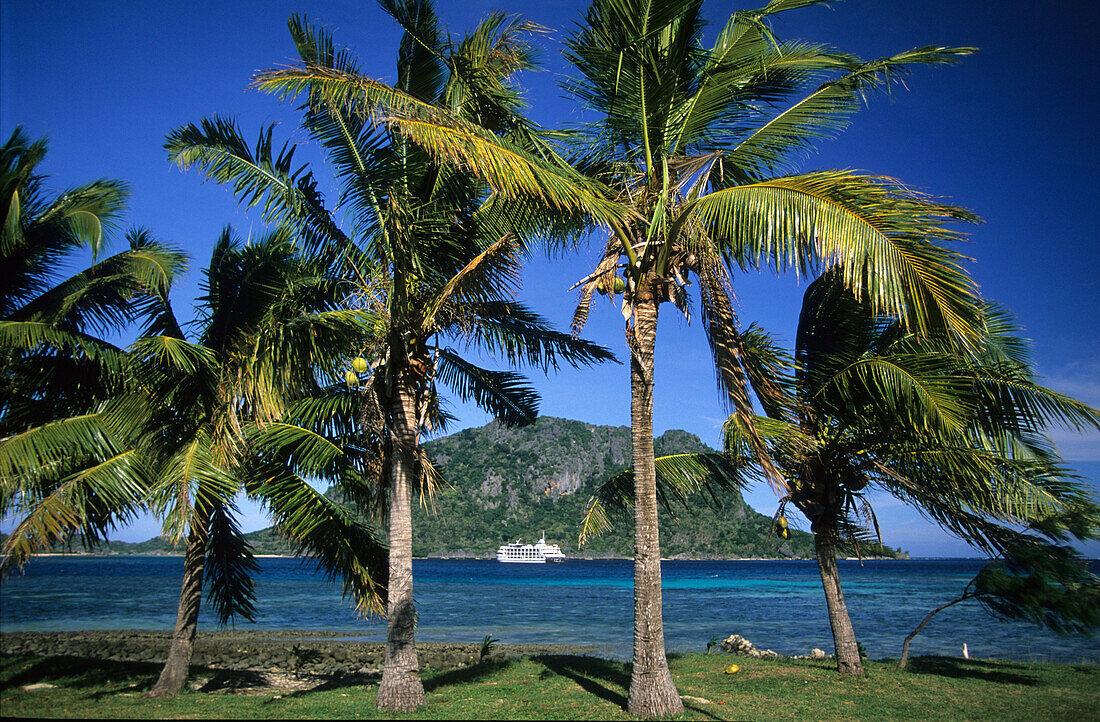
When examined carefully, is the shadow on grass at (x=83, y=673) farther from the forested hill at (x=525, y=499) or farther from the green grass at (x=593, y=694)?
the forested hill at (x=525, y=499)

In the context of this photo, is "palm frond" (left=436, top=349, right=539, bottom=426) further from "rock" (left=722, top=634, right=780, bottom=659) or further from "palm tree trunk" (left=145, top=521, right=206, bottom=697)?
"rock" (left=722, top=634, right=780, bottom=659)

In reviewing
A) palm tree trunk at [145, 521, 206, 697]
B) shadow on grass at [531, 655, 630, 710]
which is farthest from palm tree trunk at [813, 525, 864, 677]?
palm tree trunk at [145, 521, 206, 697]

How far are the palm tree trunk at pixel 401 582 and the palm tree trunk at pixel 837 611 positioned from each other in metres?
6.16

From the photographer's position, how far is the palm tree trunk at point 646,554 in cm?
623

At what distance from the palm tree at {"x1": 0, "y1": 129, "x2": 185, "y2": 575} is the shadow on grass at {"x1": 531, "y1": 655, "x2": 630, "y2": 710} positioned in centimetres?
570

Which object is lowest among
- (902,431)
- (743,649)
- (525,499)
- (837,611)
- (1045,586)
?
(525,499)

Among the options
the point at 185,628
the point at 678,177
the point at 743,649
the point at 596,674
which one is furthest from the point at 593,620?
the point at 678,177

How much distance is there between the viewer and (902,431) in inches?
347

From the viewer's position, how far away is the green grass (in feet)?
22.6

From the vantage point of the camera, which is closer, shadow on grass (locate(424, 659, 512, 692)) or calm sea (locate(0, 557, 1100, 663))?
shadow on grass (locate(424, 659, 512, 692))

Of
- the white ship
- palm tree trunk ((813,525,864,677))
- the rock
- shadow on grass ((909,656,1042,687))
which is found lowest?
the white ship

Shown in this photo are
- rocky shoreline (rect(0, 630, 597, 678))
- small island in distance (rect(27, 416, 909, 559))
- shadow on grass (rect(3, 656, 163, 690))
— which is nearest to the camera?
shadow on grass (rect(3, 656, 163, 690))

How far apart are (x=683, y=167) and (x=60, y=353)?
7.44m

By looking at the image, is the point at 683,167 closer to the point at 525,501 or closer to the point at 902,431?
the point at 902,431
